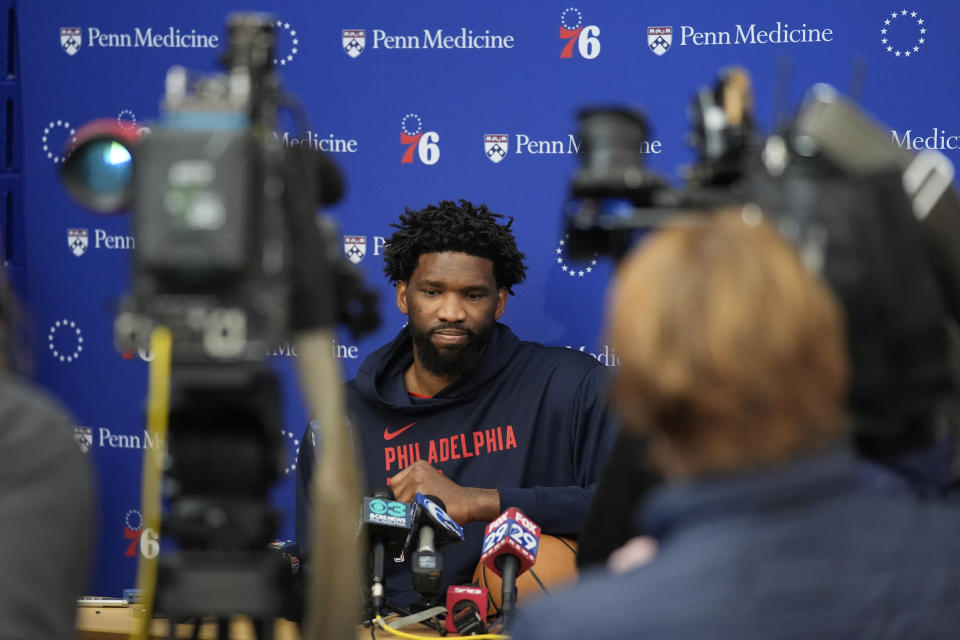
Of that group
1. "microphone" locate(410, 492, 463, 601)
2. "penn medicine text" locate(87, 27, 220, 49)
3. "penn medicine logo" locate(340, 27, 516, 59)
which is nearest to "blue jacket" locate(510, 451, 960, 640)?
"microphone" locate(410, 492, 463, 601)

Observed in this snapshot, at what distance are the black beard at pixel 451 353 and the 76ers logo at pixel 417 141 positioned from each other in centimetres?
53

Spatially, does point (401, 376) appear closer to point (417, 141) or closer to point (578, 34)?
point (417, 141)

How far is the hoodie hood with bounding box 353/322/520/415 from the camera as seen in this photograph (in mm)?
3023

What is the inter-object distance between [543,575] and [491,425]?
1.97 ft

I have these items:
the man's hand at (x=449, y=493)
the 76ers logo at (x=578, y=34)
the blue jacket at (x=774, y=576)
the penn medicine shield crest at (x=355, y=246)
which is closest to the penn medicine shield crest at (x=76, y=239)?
the penn medicine shield crest at (x=355, y=246)

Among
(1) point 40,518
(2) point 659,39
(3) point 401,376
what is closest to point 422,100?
(2) point 659,39

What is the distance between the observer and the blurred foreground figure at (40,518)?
1.15m

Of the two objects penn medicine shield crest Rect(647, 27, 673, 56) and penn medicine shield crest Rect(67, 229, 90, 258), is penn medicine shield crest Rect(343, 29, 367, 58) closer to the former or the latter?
penn medicine shield crest Rect(647, 27, 673, 56)

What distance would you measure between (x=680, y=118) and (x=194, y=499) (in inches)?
91.7

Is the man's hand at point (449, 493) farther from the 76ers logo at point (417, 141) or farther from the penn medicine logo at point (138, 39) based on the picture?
the penn medicine logo at point (138, 39)

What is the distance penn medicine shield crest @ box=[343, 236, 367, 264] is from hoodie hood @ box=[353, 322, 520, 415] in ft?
1.03

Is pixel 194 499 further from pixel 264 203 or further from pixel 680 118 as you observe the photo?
pixel 680 118

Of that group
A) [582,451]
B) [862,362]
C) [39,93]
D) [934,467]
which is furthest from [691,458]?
[39,93]

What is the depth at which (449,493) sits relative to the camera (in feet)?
8.77
